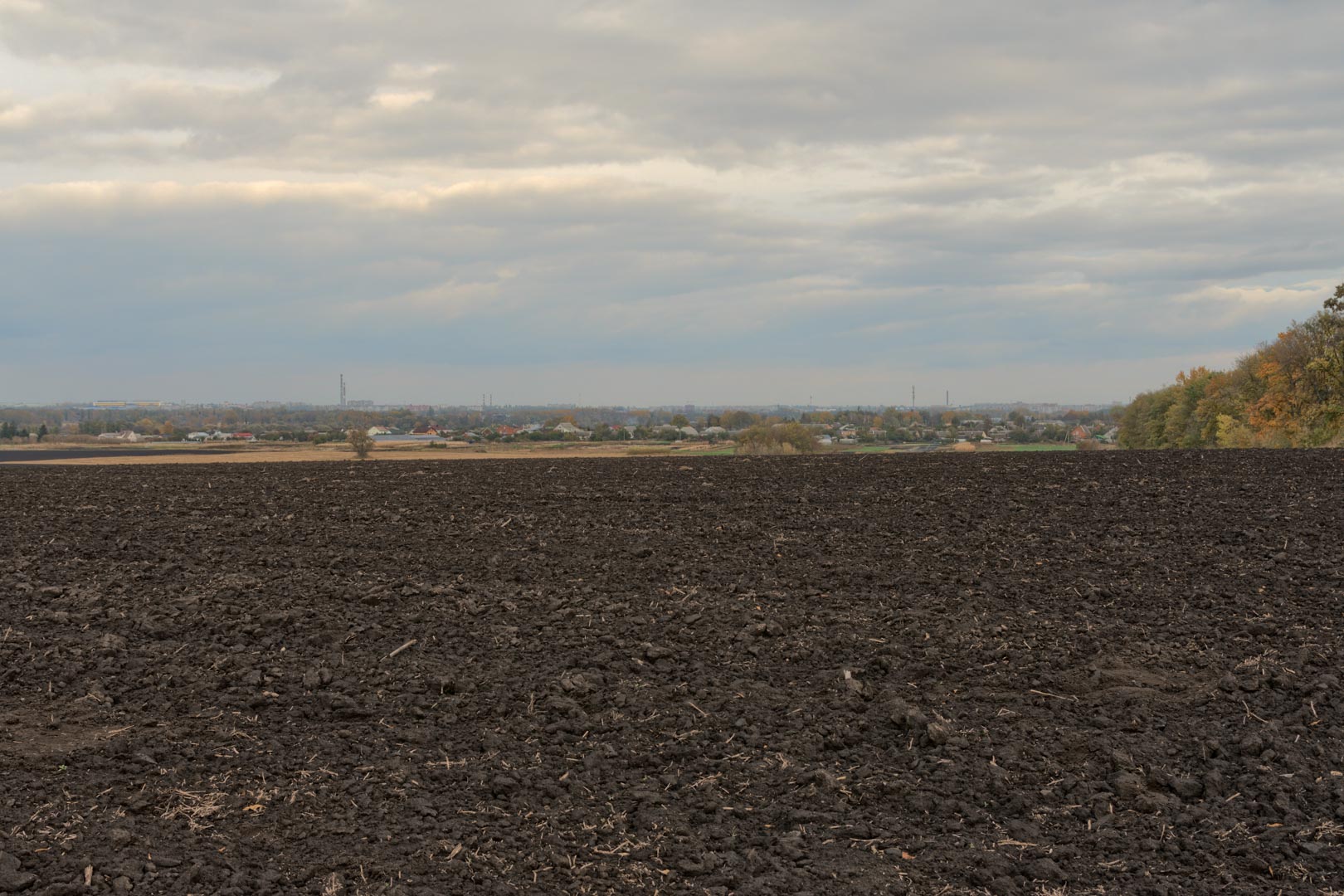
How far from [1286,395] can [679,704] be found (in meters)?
42.2

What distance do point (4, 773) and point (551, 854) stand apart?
3.06 m

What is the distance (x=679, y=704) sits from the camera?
6.18m

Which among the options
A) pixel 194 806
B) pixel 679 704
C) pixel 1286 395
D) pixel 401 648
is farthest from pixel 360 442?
pixel 1286 395

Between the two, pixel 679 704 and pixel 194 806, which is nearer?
pixel 194 806

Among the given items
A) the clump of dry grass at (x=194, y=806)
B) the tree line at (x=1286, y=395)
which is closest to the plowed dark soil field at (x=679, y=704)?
the clump of dry grass at (x=194, y=806)

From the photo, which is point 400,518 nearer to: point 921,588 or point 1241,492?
point 921,588

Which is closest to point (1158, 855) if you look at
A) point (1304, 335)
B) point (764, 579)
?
point (764, 579)

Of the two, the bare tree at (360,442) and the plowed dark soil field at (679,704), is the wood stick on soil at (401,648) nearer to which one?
the plowed dark soil field at (679,704)

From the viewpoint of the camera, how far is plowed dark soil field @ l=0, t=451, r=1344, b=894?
14.3 ft

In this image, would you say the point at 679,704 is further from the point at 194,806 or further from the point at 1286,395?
the point at 1286,395

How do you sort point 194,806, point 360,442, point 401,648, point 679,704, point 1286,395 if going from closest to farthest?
point 194,806 → point 679,704 → point 401,648 → point 360,442 → point 1286,395

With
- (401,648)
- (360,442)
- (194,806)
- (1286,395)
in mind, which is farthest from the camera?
(1286,395)

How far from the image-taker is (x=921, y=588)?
8.59m

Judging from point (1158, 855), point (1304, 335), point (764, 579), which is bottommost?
point (1158, 855)
